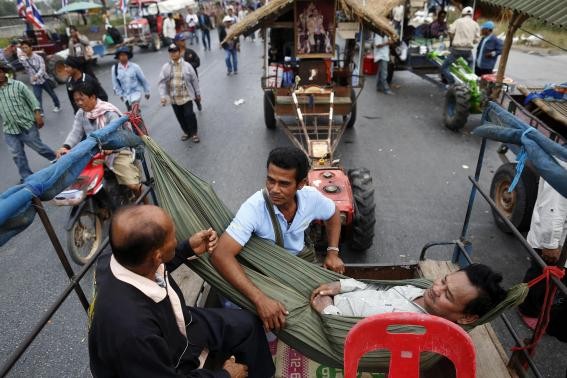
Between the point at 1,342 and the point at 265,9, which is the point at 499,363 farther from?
the point at 265,9

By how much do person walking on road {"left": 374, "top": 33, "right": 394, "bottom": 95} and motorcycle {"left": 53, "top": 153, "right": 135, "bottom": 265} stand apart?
689cm

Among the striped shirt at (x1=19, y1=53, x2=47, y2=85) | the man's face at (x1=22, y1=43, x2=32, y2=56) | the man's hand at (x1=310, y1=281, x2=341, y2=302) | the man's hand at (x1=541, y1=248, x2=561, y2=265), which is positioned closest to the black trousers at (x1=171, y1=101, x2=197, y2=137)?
the man's face at (x1=22, y1=43, x2=32, y2=56)

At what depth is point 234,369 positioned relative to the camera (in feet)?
5.58

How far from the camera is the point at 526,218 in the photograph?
11.8ft

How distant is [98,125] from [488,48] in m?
8.27

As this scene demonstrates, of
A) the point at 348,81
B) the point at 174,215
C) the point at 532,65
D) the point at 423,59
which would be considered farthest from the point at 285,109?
the point at 532,65

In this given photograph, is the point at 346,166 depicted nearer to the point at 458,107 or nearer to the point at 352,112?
the point at 352,112

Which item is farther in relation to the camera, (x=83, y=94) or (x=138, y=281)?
(x=83, y=94)

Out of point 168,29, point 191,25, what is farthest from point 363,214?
point 191,25

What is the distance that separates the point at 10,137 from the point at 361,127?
18.3ft

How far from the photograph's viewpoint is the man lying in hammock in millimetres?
1655

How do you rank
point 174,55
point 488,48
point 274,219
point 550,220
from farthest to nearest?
point 488,48
point 174,55
point 550,220
point 274,219

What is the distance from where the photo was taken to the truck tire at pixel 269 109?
6516 millimetres

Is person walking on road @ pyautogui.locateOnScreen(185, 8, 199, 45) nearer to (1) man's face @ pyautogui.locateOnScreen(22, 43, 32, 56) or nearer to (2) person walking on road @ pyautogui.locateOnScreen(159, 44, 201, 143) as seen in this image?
(1) man's face @ pyautogui.locateOnScreen(22, 43, 32, 56)
